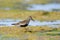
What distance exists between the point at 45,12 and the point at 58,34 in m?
8.20

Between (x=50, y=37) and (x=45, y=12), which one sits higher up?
(x=50, y=37)

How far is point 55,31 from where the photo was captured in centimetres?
1389

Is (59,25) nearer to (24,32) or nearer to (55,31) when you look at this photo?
(55,31)

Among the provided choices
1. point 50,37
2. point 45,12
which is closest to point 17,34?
point 50,37

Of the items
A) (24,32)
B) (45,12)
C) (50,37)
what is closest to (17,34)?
(24,32)

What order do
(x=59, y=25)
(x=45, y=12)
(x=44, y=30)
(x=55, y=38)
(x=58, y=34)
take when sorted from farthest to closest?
(x=45, y=12), (x=59, y=25), (x=44, y=30), (x=58, y=34), (x=55, y=38)

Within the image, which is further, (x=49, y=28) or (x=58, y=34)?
(x=49, y=28)

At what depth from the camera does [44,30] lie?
14.1m

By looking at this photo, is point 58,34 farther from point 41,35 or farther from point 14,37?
point 14,37

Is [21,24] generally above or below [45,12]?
above

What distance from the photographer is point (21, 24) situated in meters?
13.9

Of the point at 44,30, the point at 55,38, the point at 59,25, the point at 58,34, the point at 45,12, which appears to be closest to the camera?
the point at 55,38

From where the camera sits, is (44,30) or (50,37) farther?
(44,30)

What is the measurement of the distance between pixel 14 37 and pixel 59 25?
3.64 meters
